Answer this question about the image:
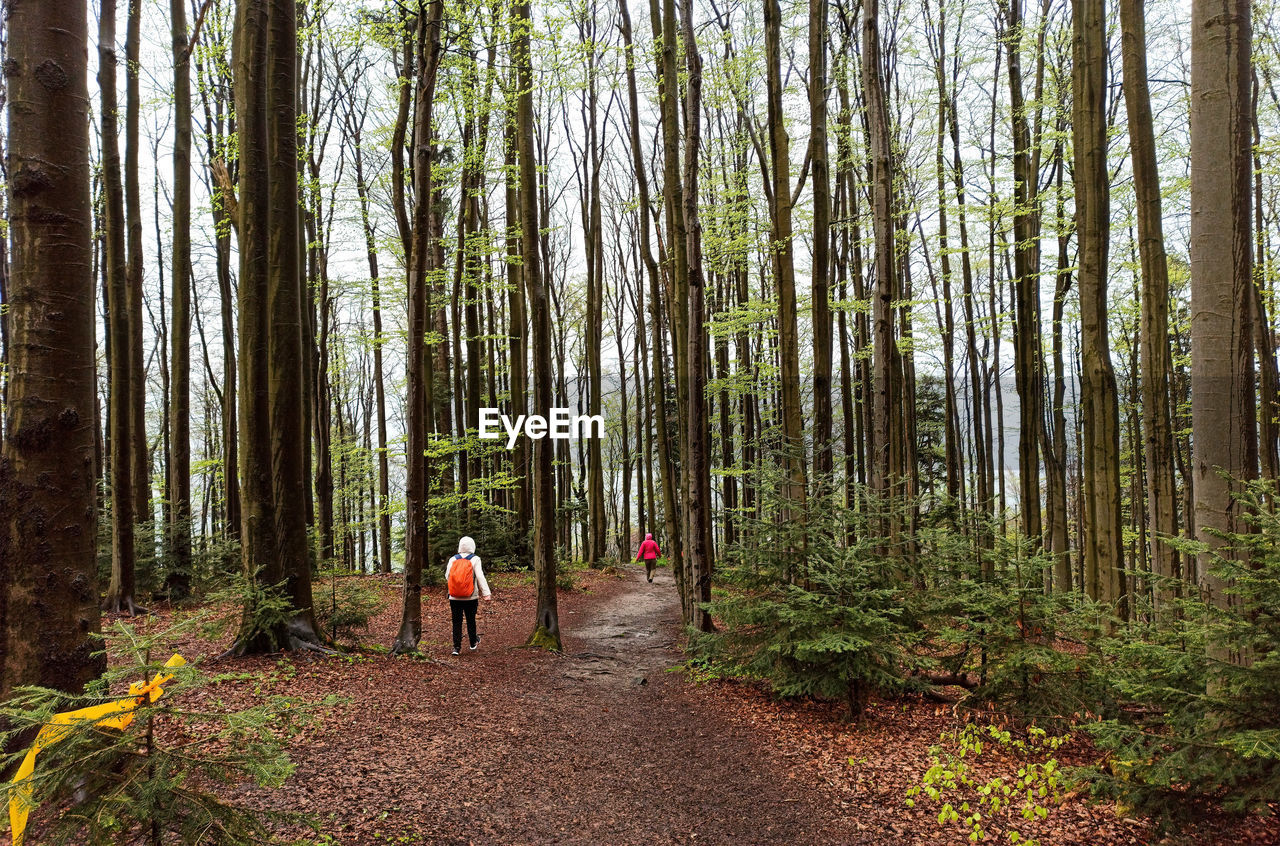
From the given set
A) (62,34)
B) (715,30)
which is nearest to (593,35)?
(715,30)

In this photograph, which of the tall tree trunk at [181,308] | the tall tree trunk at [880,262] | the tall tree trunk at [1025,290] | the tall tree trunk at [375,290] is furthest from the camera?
the tall tree trunk at [375,290]

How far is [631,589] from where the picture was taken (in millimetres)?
18578

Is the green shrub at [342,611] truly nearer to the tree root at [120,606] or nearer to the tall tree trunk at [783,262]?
the tree root at [120,606]

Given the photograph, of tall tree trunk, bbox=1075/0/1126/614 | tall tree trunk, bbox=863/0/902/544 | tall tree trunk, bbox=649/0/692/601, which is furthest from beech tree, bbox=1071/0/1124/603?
tall tree trunk, bbox=649/0/692/601

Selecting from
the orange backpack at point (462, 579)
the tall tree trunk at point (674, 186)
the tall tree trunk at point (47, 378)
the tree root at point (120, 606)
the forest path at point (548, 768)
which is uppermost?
the tall tree trunk at point (674, 186)

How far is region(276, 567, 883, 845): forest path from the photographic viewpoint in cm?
423

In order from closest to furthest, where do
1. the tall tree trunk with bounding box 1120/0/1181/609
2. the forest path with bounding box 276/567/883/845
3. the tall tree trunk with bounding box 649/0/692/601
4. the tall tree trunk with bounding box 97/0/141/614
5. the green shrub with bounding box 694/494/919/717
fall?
the forest path with bounding box 276/567/883/845 → the green shrub with bounding box 694/494/919/717 → the tall tree trunk with bounding box 1120/0/1181/609 → the tall tree trunk with bounding box 97/0/141/614 → the tall tree trunk with bounding box 649/0/692/601

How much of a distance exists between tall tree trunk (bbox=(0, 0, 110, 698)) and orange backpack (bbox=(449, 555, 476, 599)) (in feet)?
20.1

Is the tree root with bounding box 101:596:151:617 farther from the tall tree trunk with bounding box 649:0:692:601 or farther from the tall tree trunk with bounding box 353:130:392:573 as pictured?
the tall tree trunk with bounding box 649:0:692:601

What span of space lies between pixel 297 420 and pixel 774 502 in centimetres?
538

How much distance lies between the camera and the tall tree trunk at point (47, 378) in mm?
2750

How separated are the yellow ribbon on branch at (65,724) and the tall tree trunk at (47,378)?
2.65 feet

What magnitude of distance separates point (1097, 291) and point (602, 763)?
305 inches

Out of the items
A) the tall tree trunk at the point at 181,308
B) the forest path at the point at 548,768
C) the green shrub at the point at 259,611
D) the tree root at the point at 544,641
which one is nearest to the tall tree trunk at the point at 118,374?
the tall tree trunk at the point at 181,308
